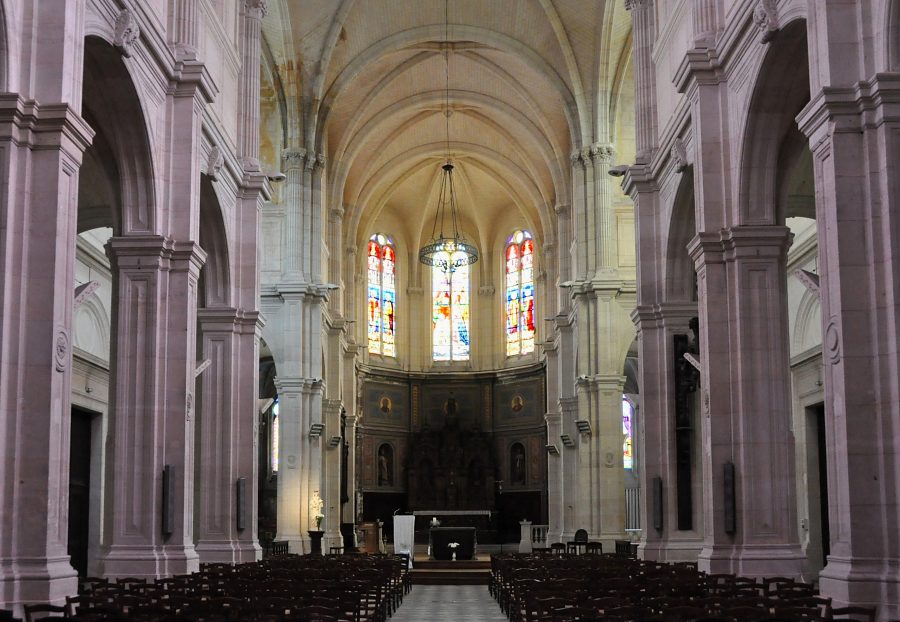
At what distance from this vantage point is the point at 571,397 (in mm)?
43625

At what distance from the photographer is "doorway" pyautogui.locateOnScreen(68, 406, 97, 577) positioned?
27.1 meters

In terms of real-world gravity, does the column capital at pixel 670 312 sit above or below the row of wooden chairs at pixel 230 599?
above

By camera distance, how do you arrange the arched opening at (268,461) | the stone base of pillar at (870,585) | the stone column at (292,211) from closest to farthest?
1. the stone base of pillar at (870,585)
2. the stone column at (292,211)
3. the arched opening at (268,461)

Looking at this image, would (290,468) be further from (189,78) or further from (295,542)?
(189,78)

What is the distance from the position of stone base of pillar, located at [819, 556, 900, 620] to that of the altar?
27655 mm

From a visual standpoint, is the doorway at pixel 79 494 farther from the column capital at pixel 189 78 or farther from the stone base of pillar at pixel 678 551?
the stone base of pillar at pixel 678 551

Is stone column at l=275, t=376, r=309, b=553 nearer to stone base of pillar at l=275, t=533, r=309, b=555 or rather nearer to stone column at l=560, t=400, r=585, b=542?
stone base of pillar at l=275, t=533, r=309, b=555

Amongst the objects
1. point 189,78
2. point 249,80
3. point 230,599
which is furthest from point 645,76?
point 230,599

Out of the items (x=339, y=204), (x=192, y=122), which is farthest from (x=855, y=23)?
(x=339, y=204)

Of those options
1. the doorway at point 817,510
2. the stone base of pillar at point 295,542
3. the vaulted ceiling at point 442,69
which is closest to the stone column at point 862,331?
the doorway at point 817,510

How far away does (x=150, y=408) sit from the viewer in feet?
62.2

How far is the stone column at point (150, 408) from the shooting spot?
61.2ft

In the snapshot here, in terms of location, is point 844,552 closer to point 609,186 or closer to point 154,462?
point 154,462

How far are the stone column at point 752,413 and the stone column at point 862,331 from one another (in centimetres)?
452
